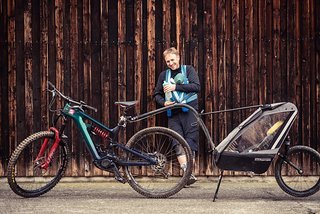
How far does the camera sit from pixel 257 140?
305 inches

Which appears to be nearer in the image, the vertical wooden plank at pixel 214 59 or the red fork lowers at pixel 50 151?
the red fork lowers at pixel 50 151

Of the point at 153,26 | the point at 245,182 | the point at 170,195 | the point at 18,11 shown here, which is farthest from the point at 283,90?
the point at 18,11

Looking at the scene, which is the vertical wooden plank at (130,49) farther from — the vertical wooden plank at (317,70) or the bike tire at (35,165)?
the vertical wooden plank at (317,70)

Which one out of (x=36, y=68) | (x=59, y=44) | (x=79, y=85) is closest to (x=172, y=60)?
(x=79, y=85)

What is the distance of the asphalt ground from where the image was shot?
7.17 m

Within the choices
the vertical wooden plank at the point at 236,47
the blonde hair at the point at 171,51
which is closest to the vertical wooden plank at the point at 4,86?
the blonde hair at the point at 171,51

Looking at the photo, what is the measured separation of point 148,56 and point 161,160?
187 cm

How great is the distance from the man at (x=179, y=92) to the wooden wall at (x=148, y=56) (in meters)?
0.39

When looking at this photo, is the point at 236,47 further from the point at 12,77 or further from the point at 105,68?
the point at 12,77

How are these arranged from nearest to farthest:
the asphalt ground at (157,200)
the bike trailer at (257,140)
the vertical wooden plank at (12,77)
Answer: the asphalt ground at (157,200) < the bike trailer at (257,140) < the vertical wooden plank at (12,77)

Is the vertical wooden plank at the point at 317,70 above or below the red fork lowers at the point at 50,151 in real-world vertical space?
above

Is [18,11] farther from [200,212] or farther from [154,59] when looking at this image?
[200,212]

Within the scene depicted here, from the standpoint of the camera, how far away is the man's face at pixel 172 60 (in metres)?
8.89

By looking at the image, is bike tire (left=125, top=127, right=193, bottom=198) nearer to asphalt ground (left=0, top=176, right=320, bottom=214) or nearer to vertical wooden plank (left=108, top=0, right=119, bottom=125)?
asphalt ground (left=0, top=176, right=320, bottom=214)
